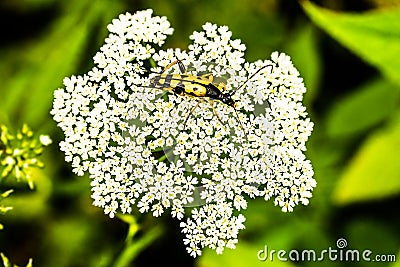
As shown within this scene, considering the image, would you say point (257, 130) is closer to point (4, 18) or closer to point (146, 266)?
point (146, 266)

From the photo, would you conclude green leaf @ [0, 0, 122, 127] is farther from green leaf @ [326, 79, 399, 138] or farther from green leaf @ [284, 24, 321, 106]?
green leaf @ [326, 79, 399, 138]

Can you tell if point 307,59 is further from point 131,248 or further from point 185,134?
point 131,248

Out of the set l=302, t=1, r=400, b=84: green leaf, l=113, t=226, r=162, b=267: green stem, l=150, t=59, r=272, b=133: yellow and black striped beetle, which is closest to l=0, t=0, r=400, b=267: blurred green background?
l=302, t=1, r=400, b=84: green leaf

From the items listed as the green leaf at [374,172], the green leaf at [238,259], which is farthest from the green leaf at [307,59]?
the green leaf at [238,259]

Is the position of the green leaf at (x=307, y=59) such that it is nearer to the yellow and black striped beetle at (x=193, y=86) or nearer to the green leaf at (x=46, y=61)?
the green leaf at (x=46, y=61)

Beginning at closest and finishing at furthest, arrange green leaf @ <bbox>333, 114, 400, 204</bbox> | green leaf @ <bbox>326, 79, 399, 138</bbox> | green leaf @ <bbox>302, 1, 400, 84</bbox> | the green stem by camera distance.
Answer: the green stem < green leaf @ <bbox>302, 1, 400, 84</bbox> < green leaf @ <bbox>333, 114, 400, 204</bbox> < green leaf @ <bbox>326, 79, 399, 138</bbox>

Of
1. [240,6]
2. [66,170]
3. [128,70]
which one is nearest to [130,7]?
[240,6]
